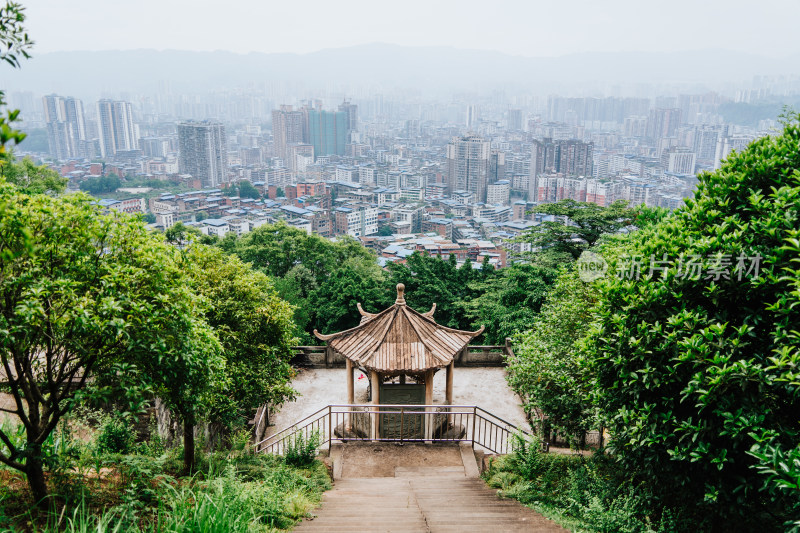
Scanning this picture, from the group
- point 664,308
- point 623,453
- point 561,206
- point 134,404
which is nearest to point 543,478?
point 623,453

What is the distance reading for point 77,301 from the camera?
158 inches

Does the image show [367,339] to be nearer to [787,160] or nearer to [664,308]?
[664,308]

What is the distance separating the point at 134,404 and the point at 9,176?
1789 cm

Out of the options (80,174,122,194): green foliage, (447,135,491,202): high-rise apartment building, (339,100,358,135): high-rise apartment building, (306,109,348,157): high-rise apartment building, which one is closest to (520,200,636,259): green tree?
(80,174,122,194): green foliage

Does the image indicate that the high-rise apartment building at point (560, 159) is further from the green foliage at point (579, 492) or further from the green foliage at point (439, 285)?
the green foliage at point (579, 492)

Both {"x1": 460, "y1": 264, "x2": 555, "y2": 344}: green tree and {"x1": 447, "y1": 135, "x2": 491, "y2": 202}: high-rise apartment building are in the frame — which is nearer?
{"x1": 460, "y1": 264, "x2": 555, "y2": 344}: green tree

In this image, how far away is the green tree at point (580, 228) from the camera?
1661 centimetres

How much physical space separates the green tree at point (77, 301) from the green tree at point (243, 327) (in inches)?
121

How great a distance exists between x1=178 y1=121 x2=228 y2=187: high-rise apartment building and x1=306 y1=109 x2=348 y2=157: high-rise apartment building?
46816mm

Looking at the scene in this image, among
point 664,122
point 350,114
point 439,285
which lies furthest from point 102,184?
point 664,122

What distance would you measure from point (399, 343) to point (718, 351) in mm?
6105

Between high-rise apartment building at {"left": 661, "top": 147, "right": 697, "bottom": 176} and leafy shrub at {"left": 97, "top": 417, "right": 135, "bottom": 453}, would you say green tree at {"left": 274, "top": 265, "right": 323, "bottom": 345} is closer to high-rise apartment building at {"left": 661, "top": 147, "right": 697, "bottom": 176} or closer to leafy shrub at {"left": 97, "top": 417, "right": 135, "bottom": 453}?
leafy shrub at {"left": 97, "top": 417, "right": 135, "bottom": 453}

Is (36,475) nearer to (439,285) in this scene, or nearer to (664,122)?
(439,285)

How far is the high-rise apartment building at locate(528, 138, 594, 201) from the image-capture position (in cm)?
12700
